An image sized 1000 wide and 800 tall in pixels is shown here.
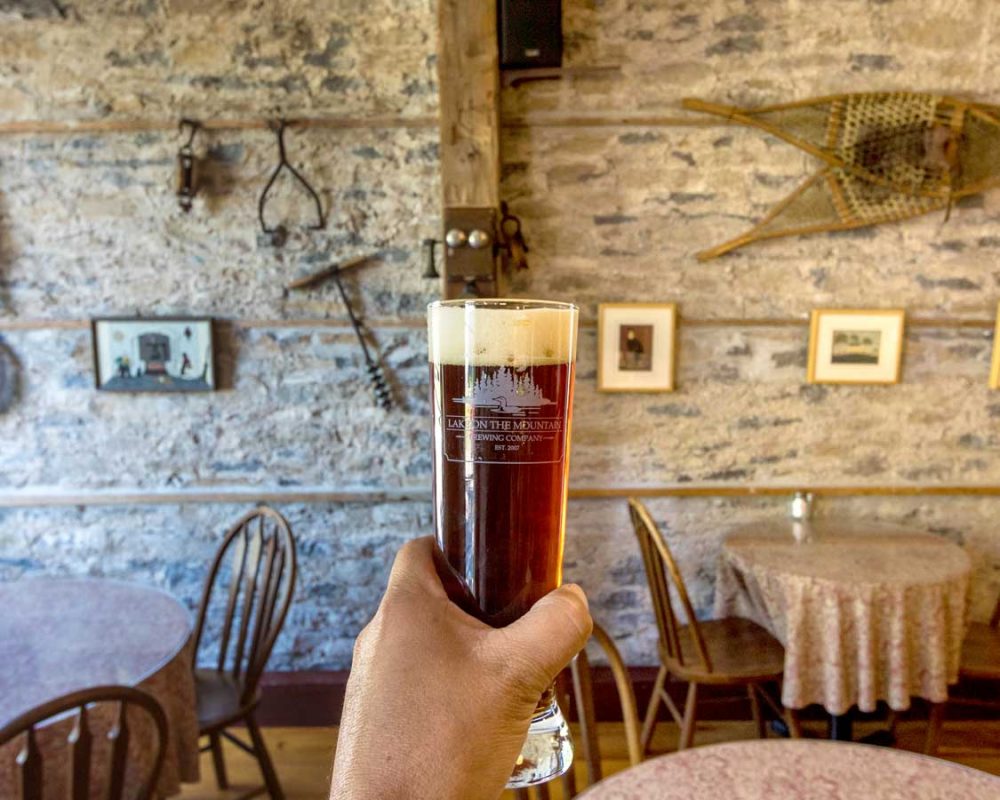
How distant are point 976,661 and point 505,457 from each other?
8.61 ft

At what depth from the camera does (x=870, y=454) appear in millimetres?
3023

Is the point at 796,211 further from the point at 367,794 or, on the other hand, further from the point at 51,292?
the point at 51,292

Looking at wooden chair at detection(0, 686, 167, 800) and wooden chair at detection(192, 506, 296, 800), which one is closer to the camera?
wooden chair at detection(0, 686, 167, 800)

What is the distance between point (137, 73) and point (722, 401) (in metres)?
2.92

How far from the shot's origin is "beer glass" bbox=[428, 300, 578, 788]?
64cm

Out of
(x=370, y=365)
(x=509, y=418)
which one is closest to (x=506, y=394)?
(x=509, y=418)

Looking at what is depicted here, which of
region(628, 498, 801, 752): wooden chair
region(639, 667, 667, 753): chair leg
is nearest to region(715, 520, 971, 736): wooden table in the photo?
region(628, 498, 801, 752): wooden chair

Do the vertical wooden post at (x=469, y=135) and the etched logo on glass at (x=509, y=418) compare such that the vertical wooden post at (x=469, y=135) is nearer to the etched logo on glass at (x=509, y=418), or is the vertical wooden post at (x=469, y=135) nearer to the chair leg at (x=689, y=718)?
the chair leg at (x=689, y=718)

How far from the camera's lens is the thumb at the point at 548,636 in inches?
23.4

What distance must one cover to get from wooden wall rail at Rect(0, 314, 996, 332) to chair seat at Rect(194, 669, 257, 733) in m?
1.44

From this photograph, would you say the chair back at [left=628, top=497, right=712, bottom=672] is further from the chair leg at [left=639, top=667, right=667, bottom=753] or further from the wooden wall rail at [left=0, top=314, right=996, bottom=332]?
the wooden wall rail at [left=0, top=314, right=996, bottom=332]

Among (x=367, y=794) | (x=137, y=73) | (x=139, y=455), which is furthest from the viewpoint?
(x=139, y=455)

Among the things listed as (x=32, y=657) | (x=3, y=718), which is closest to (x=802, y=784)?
(x=3, y=718)

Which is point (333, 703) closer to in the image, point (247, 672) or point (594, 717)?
point (247, 672)
